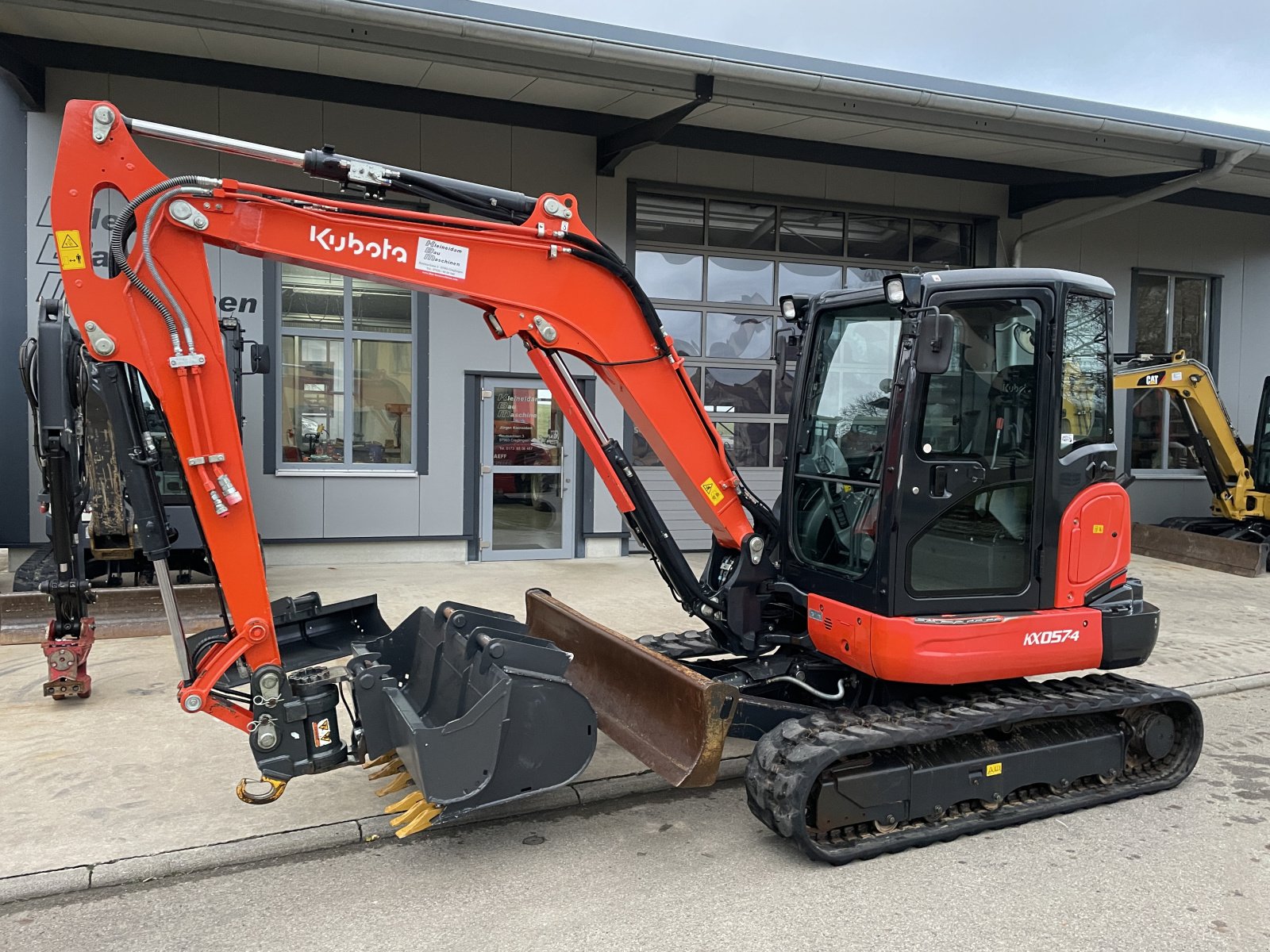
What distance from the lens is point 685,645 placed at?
5.44 meters

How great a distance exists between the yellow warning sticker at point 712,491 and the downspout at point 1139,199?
8.11 metres

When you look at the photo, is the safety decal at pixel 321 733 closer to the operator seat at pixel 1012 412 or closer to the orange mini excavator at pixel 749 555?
the orange mini excavator at pixel 749 555

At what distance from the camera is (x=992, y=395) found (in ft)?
14.2

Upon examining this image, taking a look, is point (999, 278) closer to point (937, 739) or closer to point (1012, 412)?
point (1012, 412)

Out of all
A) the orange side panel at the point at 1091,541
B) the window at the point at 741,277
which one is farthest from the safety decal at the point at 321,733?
the window at the point at 741,277

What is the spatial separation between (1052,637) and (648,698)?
1.92 meters

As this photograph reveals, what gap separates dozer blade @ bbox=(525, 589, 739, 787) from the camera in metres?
3.89

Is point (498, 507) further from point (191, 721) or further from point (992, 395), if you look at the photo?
point (992, 395)

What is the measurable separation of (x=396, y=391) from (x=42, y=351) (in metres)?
4.90

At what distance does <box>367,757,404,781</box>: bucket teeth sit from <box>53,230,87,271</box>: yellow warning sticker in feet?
7.83

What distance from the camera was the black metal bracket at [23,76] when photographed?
862 centimetres

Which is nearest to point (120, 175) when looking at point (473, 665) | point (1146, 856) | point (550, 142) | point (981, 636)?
point (473, 665)

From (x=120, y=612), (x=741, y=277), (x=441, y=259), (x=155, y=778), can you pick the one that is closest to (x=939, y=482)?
(x=441, y=259)

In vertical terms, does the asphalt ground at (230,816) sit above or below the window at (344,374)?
below
